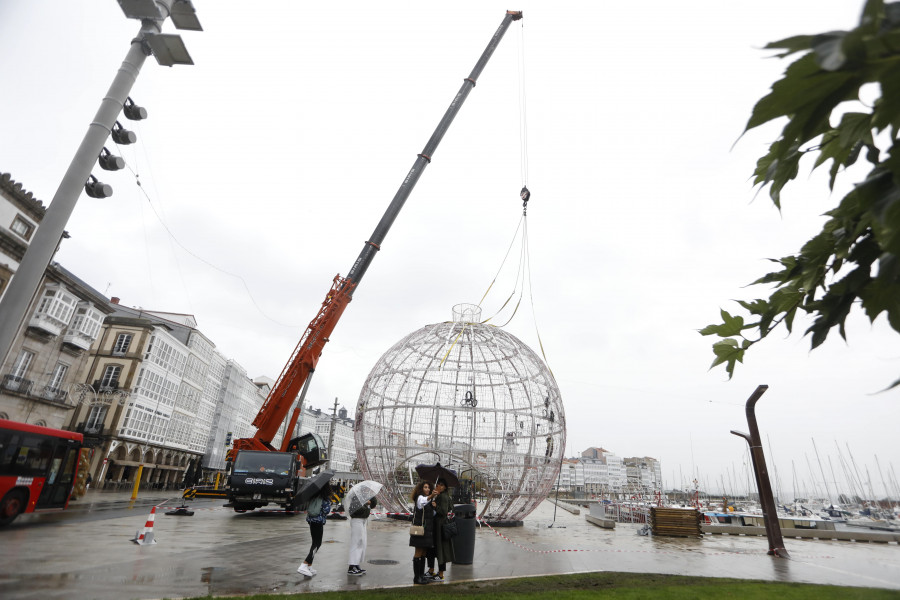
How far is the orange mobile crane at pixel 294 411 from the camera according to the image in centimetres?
1838

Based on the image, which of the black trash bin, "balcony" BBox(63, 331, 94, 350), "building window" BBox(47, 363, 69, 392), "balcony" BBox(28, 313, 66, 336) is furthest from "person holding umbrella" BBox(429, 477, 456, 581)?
"balcony" BBox(63, 331, 94, 350)

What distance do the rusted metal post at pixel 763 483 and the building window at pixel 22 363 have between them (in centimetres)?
3572

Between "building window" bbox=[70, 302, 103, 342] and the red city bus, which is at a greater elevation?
"building window" bbox=[70, 302, 103, 342]

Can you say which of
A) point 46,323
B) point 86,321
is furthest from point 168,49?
point 86,321

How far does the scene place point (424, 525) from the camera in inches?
334

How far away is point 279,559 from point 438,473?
3749 mm

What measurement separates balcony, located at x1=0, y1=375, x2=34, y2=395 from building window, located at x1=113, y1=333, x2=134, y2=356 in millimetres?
12707

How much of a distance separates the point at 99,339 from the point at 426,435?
37.8m

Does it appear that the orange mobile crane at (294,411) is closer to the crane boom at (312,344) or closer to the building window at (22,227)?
the crane boom at (312,344)

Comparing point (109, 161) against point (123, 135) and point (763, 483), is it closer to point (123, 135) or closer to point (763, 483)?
point (123, 135)

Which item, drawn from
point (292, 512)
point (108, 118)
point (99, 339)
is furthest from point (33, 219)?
point (108, 118)

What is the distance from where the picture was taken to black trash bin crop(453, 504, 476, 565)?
10203mm

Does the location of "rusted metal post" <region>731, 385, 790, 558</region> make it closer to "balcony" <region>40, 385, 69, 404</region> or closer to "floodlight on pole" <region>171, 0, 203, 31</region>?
"floodlight on pole" <region>171, 0, 203, 31</region>

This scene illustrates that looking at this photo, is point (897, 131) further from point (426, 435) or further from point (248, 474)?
point (248, 474)
